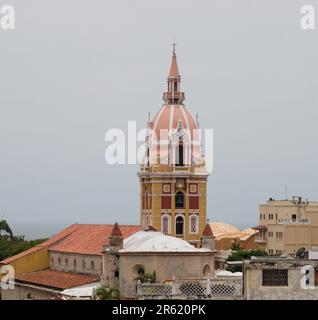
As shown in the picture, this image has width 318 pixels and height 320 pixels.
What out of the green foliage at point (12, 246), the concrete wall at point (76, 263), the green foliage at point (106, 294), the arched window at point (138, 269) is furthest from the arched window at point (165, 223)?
the green foliage at point (106, 294)

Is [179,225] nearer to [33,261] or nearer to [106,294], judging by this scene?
[33,261]

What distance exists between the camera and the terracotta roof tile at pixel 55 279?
88.8 meters

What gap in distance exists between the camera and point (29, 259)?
102 meters

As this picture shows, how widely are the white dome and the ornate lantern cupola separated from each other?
18.4m

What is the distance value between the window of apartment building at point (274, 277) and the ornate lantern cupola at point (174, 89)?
155 feet

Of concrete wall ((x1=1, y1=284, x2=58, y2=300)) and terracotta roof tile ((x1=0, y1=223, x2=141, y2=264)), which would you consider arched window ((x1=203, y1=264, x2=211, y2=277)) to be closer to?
terracotta roof tile ((x1=0, y1=223, x2=141, y2=264))

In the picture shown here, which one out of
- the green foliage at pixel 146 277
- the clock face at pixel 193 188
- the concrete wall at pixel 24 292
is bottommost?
the concrete wall at pixel 24 292

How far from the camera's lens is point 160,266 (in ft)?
255

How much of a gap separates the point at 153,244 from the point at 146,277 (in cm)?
420

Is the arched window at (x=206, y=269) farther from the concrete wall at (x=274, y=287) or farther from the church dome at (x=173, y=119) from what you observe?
the concrete wall at (x=274, y=287)

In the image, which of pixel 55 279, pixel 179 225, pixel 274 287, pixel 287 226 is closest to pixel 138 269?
pixel 55 279

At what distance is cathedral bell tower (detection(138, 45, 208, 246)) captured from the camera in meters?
97.0
